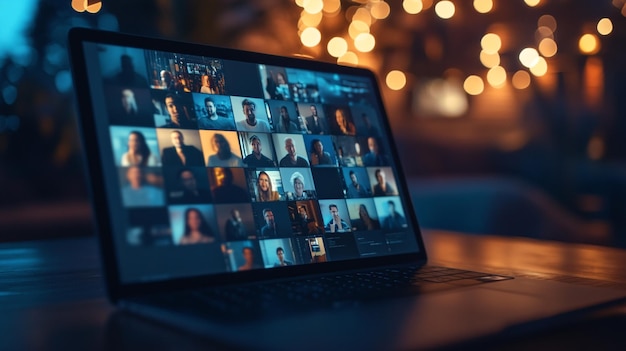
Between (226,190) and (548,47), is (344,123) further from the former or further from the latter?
(548,47)

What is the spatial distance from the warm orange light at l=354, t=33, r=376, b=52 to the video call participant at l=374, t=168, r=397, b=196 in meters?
2.61

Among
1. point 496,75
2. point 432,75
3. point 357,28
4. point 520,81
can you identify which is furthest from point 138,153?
point 520,81

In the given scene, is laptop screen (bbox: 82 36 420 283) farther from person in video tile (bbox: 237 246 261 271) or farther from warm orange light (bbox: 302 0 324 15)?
warm orange light (bbox: 302 0 324 15)

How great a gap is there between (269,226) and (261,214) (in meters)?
0.02

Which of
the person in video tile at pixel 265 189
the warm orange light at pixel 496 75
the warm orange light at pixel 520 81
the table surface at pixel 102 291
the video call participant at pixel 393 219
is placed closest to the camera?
the table surface at pixel 102 291

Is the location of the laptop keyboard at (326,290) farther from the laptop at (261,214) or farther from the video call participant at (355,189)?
the video call participant at (355,189)

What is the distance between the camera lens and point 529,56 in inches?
131

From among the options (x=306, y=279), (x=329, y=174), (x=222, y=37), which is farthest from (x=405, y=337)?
(x=222, y=37)

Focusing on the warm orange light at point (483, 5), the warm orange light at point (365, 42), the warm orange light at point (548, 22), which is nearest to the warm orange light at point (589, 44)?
the warm orange light at point (548, 22)

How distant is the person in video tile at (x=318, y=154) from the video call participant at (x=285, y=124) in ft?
0.09

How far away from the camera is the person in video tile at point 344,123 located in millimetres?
806

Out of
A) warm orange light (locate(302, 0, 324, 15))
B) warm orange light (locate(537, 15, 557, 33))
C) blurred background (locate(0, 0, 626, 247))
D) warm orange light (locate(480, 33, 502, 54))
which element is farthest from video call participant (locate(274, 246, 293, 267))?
warm orange light (locate(480, 33, 502, 54))

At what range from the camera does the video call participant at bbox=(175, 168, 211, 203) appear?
60 cm

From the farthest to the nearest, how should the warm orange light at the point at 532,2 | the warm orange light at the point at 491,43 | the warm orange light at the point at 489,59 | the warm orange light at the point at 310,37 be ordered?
the warm orange light at the point at 489,59, the warm orange light at the point at 491,43, the warm orange light at the point at 532,2, the warm orange light at the point at 310,37
